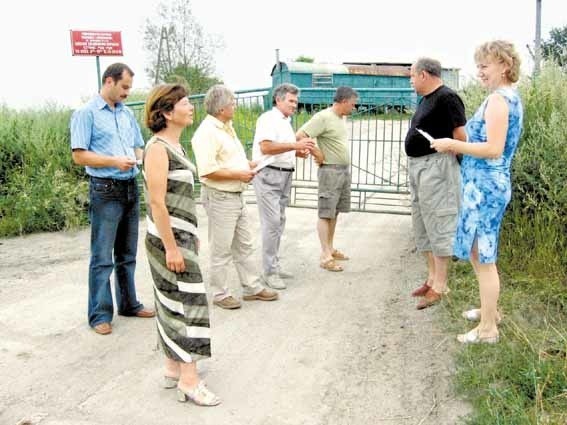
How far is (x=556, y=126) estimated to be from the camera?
521cm

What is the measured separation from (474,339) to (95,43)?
9.79 m

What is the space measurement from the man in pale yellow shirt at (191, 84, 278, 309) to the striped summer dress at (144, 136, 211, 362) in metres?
1.28

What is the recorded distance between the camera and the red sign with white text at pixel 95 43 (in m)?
11.3

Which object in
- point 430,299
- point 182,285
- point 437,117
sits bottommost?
point 430,299

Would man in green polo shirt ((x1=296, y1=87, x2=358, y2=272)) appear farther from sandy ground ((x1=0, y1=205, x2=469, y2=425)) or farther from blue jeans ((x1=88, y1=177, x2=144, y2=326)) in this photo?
blue jeans ((x1=88, y1=177, x2=144, y2=326))

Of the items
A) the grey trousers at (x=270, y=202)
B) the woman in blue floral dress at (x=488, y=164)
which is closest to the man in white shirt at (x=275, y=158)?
the grey trousers at (x=270, y=202)

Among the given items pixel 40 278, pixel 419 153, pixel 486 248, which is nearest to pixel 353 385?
pixel 486 248

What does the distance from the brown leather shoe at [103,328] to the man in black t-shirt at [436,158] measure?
2600 mm

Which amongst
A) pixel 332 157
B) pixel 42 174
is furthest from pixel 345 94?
pixel 42 174

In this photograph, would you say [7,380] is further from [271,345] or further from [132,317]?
[271,345]

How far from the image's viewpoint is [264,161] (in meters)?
5.24

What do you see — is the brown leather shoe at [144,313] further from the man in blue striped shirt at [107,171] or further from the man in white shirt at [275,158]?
the man in white shirt at [275,158]

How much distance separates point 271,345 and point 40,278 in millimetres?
3039

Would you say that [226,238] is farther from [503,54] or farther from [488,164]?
[503,54]
